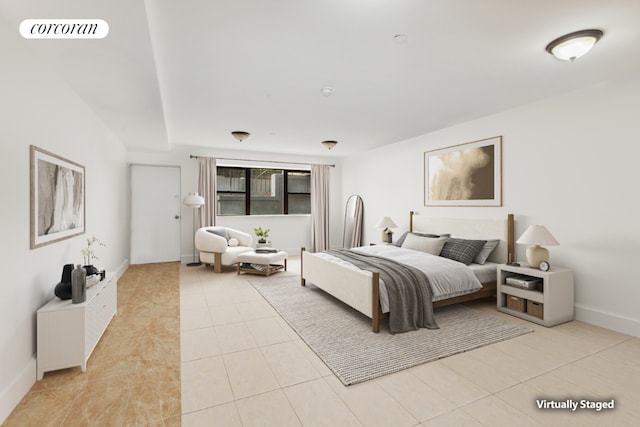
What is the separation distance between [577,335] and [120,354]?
13.7 feet

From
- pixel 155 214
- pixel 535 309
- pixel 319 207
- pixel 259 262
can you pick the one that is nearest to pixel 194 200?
pixel 155 214

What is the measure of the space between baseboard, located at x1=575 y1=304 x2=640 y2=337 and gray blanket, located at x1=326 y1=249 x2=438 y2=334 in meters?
1.66

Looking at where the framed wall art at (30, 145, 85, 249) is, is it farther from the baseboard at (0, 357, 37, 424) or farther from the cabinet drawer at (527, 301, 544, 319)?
the cabinet drawer at (527, 301, 544, 319)

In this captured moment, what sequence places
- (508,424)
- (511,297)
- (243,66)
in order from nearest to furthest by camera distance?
(508,424) → (243,66) → (511,297)

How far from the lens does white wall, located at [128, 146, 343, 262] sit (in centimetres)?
Answer: 632

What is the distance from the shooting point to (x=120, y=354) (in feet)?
8.27

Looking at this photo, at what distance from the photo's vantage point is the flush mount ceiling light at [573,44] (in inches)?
84.7

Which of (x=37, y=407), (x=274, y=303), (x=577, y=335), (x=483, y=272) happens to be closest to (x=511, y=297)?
(x=483, y=272)

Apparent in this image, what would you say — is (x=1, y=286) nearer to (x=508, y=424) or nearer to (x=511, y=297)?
(x=508, y=424)

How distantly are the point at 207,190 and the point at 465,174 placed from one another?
16.4 feet

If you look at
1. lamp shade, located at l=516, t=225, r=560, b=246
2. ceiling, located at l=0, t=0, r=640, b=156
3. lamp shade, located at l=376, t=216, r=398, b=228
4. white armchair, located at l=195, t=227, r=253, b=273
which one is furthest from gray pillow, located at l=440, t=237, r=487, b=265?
white armchair, located at l=195, t=227, r=253, b=273

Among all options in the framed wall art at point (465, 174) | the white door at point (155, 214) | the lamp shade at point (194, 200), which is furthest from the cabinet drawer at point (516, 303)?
the white door at point (155, 214)

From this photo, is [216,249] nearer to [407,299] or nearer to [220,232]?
[220,232]

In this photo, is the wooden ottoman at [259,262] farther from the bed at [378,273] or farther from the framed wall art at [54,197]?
the framed wall art at [54,197]
